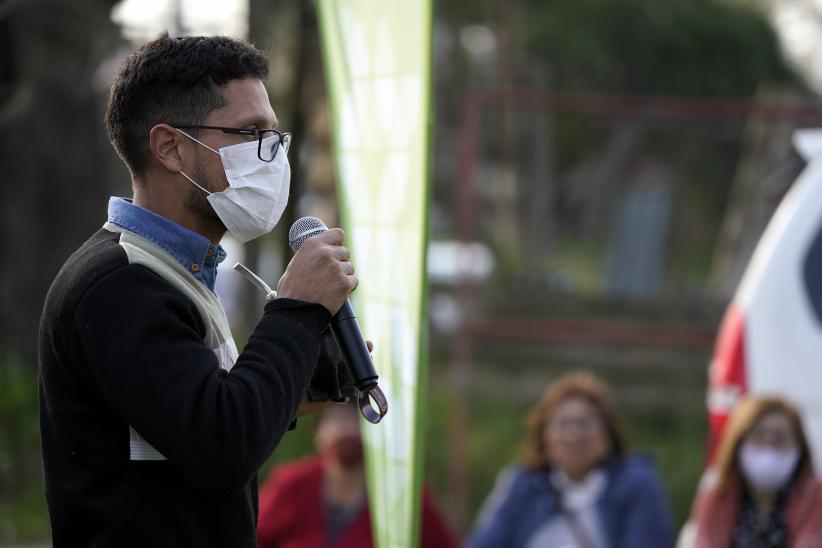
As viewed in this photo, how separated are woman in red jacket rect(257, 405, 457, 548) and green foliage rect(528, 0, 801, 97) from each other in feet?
54.3

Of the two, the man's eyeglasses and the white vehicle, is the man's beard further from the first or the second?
the white vehicle

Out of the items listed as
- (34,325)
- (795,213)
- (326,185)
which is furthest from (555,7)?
(795,213)

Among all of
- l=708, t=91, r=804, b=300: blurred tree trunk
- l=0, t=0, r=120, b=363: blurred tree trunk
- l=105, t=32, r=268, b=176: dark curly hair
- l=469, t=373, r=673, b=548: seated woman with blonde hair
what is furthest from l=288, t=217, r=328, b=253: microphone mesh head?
l=0, t=0, r=120, b=363: blurred tree trunk

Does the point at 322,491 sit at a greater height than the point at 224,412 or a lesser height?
lesser

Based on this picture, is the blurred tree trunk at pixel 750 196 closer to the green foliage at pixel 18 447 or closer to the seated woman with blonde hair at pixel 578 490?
the seated woman with blonde hair at pixel 578 490

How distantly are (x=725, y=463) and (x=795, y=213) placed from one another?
4.26ft

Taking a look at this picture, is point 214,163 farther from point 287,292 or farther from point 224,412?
point 224,412

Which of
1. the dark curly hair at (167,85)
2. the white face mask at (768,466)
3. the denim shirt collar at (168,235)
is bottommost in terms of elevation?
the white face mask at (768,466)

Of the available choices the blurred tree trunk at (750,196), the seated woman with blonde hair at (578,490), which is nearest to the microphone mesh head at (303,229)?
the seated woman with blonde hair at (578,490)

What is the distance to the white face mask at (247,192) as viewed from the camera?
2.29 metres

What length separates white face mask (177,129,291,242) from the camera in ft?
7.50

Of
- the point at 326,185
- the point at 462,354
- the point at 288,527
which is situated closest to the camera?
the point at 288,527

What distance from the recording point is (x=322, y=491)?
5383 mm

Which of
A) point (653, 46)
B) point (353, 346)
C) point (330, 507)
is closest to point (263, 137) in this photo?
point (353, 346)
